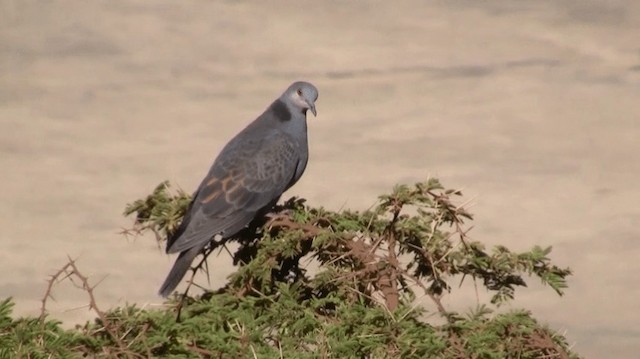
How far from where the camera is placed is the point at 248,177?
30.1ft

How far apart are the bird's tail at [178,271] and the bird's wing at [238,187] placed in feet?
0.31

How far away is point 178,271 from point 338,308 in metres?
2.02

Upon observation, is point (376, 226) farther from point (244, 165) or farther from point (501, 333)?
point (244, 165)

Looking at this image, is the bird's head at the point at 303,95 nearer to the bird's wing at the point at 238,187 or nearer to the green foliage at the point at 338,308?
the bird's wing at the point at 238,187

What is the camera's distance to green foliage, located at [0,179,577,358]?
548 cm

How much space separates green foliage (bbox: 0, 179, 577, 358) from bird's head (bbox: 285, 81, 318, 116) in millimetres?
3042

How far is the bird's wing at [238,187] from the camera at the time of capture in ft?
26.4

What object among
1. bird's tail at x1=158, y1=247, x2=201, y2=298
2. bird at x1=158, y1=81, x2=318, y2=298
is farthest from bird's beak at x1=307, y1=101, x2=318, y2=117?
bird's tail at x1=158, y1=247, x2=201, y2=298

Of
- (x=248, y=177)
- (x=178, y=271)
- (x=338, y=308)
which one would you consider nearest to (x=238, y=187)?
(x=248, y=177)

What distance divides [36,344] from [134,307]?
0.52 m

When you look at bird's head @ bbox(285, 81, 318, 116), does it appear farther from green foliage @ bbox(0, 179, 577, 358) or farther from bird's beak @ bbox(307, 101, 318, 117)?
green foliage @ bbox(0, 179, 577, 358)

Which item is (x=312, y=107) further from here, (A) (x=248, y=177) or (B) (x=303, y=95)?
(A) (x=248, y=177)

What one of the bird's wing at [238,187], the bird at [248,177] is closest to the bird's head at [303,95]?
the bird at [248,177]

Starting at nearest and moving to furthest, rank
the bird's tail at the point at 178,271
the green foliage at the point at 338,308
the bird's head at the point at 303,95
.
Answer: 1. the green foliage at the point at 338,308
2. the bird's tail at the point at 178,271
3. the bird's head at the point at 303,95
